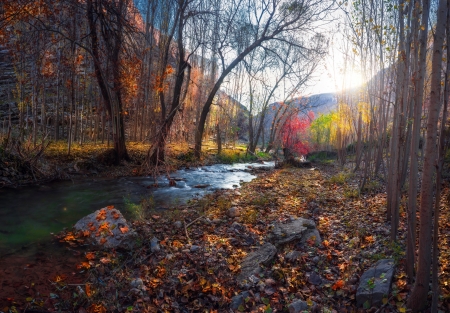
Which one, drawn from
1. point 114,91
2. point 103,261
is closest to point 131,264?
point 103,261

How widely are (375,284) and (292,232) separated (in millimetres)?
1816

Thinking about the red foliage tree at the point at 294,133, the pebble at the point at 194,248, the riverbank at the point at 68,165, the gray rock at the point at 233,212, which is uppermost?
the red foliage tree at the point at 294,133

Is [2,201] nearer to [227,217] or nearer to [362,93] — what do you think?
[227,217]

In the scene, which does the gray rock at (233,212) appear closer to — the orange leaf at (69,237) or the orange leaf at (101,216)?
the orange leaf at (101,216)

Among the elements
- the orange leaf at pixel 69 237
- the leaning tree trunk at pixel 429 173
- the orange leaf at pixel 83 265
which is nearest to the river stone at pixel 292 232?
the leaning tree trunk at pixel 429 173

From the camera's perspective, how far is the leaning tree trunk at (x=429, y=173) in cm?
249

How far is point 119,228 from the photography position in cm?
516

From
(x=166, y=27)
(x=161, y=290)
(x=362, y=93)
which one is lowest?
(x=161, y=290)

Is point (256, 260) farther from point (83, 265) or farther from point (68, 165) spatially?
point (68, 165)

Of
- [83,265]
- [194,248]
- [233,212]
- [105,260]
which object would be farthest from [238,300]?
[233,212]

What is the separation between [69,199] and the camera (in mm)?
7836

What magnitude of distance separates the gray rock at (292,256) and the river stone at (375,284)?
3.18 feet

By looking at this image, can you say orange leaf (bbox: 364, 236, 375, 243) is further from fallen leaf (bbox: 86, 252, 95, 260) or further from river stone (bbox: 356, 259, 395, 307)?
fallen leaf (bbox: 86, 252, 95, 260)

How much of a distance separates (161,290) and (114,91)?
9728mm
